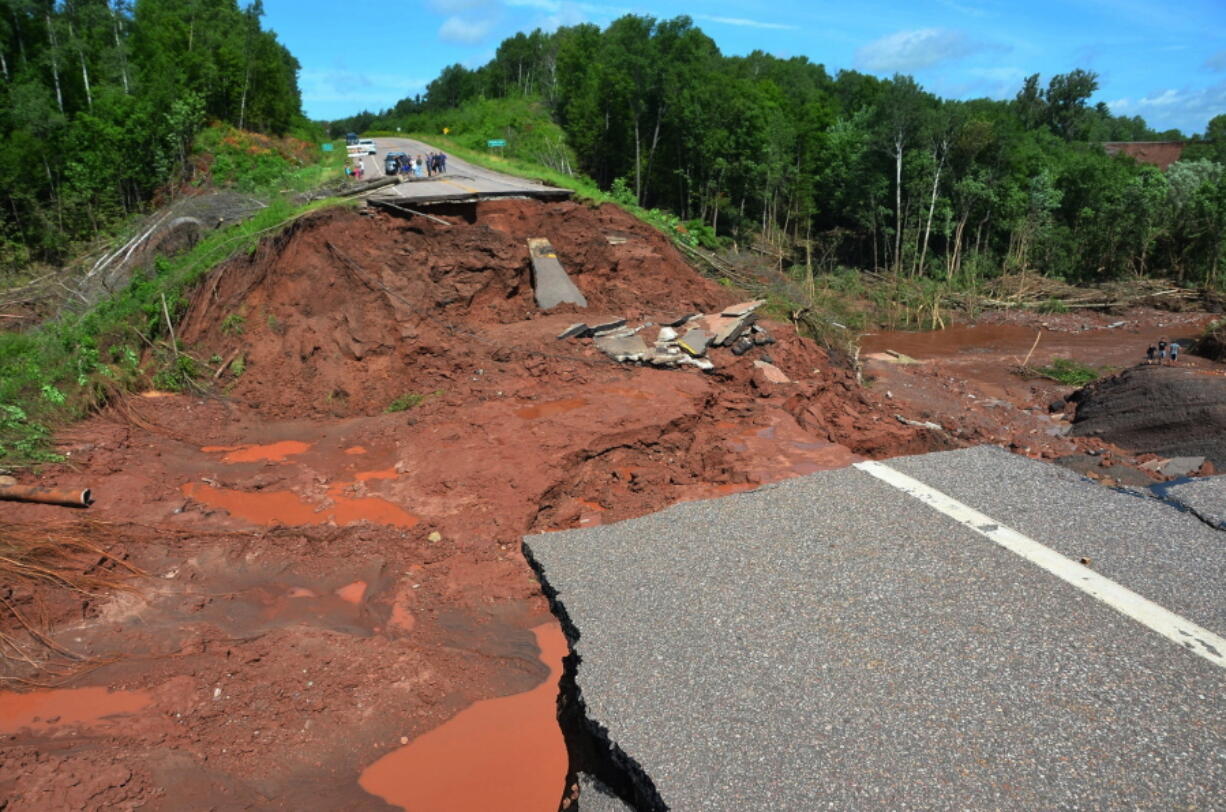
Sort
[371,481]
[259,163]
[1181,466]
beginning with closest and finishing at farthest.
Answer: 1. [371,481]
2. [1181,466]
3. [259,163]

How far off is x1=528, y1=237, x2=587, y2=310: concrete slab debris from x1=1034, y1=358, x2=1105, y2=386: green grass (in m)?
12.5

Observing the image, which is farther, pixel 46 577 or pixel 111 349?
pixel 111 349

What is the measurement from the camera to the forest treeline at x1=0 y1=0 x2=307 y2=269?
2398 cm

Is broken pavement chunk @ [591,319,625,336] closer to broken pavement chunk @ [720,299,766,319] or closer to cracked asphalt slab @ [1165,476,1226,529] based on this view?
broken pavement chunk @ [720,299,766,319]

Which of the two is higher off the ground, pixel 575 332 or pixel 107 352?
pixel 575 332

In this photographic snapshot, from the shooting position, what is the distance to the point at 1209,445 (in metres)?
11.9

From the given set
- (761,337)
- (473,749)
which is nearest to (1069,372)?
(761,337)

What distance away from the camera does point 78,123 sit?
81.1ft

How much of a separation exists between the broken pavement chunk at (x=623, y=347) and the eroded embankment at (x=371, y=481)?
0.92 feet

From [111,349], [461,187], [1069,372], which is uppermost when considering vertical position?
[461,187]

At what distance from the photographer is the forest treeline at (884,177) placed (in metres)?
30.6

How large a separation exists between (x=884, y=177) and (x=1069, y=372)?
51.4 ft

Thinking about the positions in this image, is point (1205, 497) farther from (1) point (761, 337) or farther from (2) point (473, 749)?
(1) point (761, 337)

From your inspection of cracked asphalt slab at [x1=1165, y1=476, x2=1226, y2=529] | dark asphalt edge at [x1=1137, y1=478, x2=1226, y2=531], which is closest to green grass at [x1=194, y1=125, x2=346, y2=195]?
dark asphalt edge at [x1=1137, y1=478, x2=1226, y2=531]
